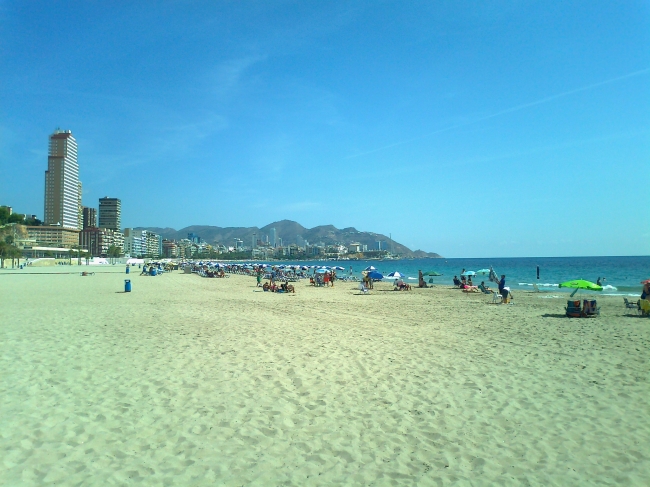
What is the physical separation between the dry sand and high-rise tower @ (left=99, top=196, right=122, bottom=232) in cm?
18963

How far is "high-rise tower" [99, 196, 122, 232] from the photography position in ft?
598

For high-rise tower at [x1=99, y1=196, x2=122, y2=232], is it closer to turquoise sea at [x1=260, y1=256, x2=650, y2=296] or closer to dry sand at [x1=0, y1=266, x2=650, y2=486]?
turquoise sea at [x1=260, y1=256, x2=650, y2=296]

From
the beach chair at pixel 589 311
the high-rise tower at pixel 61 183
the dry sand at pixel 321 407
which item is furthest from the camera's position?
the high-rise tower at pixel 61 183

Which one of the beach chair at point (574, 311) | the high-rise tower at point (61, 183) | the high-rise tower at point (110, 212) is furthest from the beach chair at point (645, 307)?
the high-rise tower at point (110, 212)

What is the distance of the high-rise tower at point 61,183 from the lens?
13675cm

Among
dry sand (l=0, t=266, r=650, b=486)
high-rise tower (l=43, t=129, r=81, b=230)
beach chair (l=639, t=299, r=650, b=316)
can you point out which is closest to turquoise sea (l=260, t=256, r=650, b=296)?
beach chair (l=639, t=299, r=650, b=316)

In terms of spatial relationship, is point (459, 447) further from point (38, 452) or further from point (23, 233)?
point (23, 233)

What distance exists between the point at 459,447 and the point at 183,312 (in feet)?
37.8

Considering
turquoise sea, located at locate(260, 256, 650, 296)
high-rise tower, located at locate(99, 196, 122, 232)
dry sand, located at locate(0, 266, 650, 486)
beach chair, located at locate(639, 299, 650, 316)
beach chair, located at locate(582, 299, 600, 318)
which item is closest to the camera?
dry sand, located at locate(0, 266, 650, 486)

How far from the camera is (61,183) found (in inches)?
5384

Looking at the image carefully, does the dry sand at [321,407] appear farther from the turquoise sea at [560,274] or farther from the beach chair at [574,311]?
the turquoise sea at [560,274]

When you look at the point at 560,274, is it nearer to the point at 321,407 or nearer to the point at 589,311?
the point at 589,311

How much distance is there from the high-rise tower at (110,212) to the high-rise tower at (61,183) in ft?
126

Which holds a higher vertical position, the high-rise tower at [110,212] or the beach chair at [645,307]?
the high-rise tower at [110,212]
